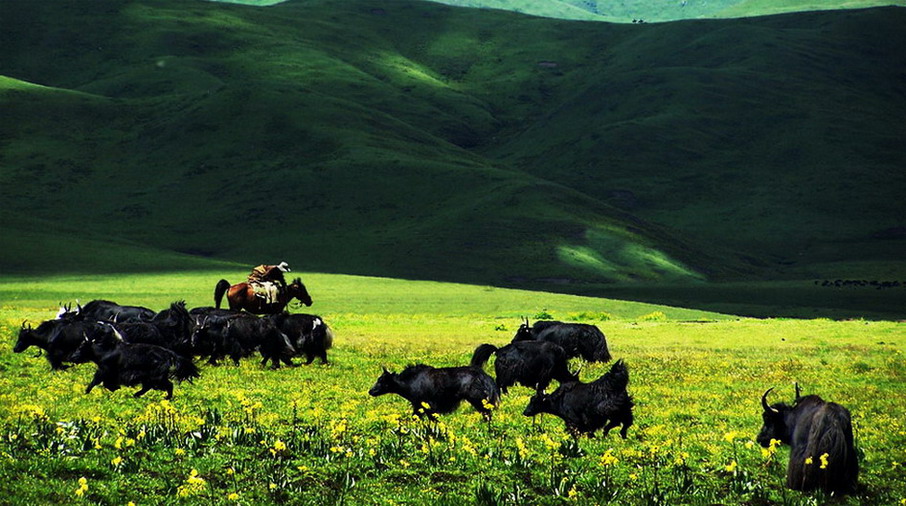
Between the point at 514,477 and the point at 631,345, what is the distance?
2433 centimetres

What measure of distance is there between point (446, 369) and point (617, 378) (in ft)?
12.3

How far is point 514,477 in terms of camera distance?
47.2 feet

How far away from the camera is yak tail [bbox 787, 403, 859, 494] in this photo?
13.5 meters

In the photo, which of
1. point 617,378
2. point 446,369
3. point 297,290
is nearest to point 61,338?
point 446,369

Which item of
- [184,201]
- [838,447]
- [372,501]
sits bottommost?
[372,501]

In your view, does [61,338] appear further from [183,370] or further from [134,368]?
[134,368]

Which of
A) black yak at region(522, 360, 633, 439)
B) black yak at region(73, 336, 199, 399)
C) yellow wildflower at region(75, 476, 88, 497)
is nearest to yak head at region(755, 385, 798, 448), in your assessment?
black yak at region(522, 360, 633, 439)

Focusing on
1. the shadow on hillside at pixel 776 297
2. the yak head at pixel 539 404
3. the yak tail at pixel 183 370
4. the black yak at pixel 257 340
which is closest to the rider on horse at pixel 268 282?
the black yak at pixel 257 340

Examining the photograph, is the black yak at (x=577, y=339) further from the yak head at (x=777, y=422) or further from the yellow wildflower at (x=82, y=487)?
the yellow wildflower at (x=82, y=487)

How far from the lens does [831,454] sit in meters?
13.5

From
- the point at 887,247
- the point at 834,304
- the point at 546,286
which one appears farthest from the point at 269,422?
the point at 887,247

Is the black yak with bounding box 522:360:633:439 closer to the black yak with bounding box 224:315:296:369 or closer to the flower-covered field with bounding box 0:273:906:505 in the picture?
the flower-covered field with bounding box 0:273:906:505

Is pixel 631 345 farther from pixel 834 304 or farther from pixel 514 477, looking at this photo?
pixel 834 304

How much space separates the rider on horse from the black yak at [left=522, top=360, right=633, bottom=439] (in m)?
18.2
